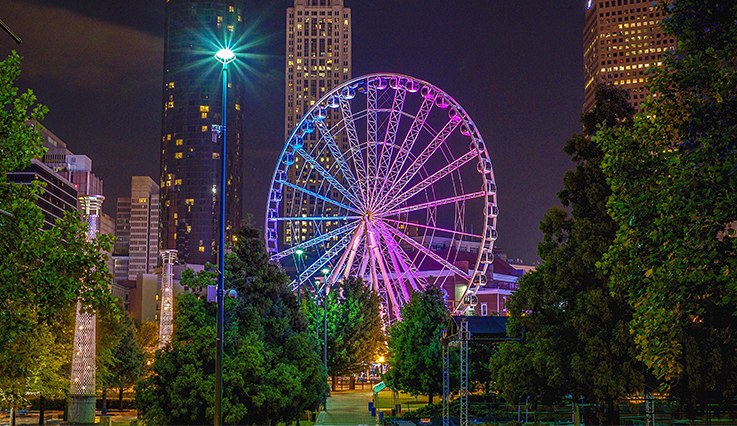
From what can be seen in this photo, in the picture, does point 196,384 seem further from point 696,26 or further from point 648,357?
point 696,26

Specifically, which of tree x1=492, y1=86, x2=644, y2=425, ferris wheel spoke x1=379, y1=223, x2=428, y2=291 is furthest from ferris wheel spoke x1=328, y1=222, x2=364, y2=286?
tree x1=492, y1=86, x2=644, y2=425

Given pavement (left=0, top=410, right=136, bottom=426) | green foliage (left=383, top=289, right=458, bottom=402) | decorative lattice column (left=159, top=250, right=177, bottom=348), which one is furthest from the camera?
decorative lattice column (left=159, top=250, right=177, bottom=348)

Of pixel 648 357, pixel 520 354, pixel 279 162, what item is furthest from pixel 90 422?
pixel 648 357

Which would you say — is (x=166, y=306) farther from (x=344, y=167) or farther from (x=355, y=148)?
(x=355, y=148)

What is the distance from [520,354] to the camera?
28.8 meters

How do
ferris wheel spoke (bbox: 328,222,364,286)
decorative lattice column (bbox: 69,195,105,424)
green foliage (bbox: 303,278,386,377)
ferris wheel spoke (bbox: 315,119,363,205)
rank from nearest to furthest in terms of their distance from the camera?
1. decorative lattice column (bbox: 69,195,105,424)
2. ferris wheel spoke (bbox: 315,119,363,205)
3. ferris wheel spoke (bbox: 328,222,364,286)
4. green foliage (bbox: 303,278,386,377)

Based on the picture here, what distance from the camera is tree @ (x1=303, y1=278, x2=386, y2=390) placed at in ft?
210

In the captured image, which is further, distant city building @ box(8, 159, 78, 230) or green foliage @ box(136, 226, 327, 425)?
distant city building @ box(8, 159, 78, 230)

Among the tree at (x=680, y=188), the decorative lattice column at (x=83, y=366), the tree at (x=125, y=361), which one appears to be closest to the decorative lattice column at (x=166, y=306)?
the tree at (x=125, y=361)

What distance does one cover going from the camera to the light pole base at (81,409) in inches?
1330

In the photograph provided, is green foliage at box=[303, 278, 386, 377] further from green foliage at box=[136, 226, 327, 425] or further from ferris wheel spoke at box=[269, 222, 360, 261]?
green foliage at box=[136, 226, 327, 425]

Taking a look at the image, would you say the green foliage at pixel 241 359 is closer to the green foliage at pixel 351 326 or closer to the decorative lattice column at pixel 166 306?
the decorative lattice column at pixel 166 306

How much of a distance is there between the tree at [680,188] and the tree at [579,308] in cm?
1136

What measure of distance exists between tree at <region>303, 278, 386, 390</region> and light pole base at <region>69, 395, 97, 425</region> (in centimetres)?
2905
